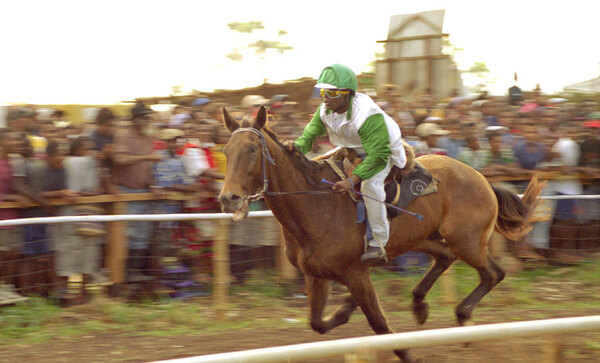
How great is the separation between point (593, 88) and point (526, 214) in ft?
52.0

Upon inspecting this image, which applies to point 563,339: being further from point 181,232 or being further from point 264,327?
point 181,232

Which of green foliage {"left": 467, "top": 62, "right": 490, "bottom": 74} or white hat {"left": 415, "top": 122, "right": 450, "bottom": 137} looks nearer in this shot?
white hat {"left": 415, "top": 122, "right": 450, "bottom": 137}

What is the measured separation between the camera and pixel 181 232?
22.6 feet

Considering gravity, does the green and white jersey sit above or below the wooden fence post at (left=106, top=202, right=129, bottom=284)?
above

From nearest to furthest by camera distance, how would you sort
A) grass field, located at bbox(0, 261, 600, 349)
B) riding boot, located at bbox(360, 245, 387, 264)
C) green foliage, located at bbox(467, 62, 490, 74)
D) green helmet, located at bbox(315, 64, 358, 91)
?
green helmet, located at bbox(315, 64, 358, 91)
riding boot, located at bbox(360, 245, 387, 264)
grass field, located at bbox(0, 261, 600, 349)
green foliage, located at bbox(467, 62, 490, 74)

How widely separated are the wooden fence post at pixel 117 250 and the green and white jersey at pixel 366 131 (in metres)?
2.36

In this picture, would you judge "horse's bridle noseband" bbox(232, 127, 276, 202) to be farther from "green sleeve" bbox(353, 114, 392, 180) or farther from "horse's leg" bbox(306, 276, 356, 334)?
"horse's leg" bbox(306, 276, 356, 334)

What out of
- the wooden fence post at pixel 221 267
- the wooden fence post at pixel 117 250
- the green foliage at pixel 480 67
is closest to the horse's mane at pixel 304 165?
the wooden fence post at pixel 221 267

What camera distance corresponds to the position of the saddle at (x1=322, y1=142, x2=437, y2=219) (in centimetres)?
563

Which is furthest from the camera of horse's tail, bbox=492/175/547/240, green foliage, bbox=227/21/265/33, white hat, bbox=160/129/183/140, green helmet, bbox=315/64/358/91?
green foliage, bbox=227/21/265/33

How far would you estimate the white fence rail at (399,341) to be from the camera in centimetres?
288

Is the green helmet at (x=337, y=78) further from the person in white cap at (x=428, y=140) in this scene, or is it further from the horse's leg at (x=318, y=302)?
the person in white cap at (x=428, y=140)

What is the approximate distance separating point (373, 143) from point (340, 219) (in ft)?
2.07

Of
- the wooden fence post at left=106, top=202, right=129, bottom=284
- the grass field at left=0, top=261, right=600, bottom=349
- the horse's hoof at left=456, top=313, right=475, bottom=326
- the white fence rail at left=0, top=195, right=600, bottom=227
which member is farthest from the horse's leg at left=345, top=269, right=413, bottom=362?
the wooden fence post at left=106, top=202, right=129, bottom=284
